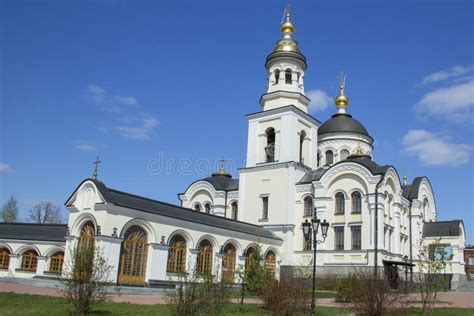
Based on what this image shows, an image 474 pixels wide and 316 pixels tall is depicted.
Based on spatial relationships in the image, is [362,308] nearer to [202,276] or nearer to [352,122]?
[202,276]

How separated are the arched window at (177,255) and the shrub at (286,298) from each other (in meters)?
10.8

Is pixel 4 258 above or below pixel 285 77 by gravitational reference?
below

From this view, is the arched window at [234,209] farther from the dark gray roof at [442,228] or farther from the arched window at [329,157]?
the dark gray roof at [442,228]

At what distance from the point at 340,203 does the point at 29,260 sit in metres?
19.2

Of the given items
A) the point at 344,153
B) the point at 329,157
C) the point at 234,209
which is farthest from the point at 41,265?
the point at 344,153

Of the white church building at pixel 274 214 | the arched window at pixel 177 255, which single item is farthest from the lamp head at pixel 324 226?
the arched window at pixel 177 255

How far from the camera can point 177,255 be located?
24.8 metres

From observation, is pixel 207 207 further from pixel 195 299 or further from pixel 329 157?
pixel 195 299

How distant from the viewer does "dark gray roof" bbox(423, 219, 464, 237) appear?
115 feet

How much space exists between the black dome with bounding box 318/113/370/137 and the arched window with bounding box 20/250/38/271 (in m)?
23.3

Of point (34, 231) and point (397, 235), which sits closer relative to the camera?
point (34, 231)

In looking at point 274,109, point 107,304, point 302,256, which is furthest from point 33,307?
point 274,109

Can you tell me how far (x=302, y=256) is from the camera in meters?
31.0

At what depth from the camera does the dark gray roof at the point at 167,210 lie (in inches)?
886
